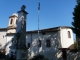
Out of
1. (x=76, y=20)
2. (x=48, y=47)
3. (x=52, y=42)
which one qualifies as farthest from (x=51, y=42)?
(x=76, y=20)

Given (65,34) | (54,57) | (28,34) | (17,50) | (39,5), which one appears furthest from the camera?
Answer: (28,34)

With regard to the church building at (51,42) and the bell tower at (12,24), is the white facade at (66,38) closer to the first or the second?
the church building at (51,42)

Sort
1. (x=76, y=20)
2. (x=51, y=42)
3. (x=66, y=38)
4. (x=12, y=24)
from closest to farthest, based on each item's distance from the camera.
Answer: (x=76, y=20), (x=51, y=42), (x=66, y=38), (x=12, y=24)

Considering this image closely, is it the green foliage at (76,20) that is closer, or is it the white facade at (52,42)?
the green foliage at (76,20)

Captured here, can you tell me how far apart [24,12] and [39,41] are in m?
12.1

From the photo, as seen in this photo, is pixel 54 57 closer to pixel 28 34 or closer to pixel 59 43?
pixel 59 43

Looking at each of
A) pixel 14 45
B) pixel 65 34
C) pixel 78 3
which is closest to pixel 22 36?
pixel 14 45

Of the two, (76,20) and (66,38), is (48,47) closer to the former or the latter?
(66,38)

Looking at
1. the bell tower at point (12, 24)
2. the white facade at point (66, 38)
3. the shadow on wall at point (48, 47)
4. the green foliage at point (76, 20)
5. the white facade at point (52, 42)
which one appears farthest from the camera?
the bell tower at point (12, 24)

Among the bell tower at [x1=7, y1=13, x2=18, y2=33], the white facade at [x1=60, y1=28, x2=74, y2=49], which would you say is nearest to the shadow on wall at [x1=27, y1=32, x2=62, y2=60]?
the white facade at [x1=60, y1=28, x2=74, y2=49]

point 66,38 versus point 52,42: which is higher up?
point 66,38

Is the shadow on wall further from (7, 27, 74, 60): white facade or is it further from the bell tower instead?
the bell tower

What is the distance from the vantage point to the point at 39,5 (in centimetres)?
1986

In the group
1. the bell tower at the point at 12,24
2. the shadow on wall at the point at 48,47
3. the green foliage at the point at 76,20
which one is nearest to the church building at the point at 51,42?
the shadow on wall at the point at 48,47
